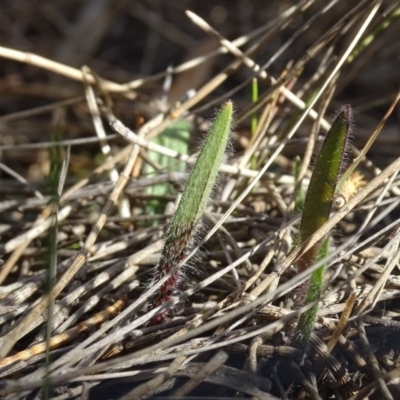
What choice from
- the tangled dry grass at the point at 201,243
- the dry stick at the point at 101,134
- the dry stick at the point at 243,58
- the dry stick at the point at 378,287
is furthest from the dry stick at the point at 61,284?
the dry stick at the point at 378,287

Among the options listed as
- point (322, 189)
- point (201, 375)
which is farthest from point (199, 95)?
point (201, 375)

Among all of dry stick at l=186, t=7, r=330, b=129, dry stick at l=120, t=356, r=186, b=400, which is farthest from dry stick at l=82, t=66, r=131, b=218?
dry stick at l=120, t=356, r=186, b=400

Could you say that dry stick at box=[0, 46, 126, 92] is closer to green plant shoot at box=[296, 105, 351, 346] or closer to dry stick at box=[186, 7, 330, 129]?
dry stick at box=[186, 7, 330, 129]

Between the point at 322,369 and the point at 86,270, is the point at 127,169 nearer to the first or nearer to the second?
the point at 86,270

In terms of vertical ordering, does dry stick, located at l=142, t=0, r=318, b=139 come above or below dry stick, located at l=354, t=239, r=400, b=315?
above

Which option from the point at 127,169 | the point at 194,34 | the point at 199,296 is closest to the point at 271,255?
the point at 199,296

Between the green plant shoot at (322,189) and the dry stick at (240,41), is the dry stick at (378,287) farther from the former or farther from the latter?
the dry stick at (240,41)

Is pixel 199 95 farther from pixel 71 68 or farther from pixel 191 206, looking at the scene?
pixel 191 206
